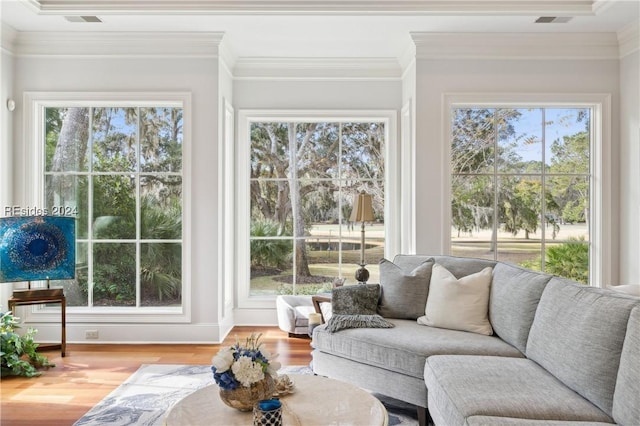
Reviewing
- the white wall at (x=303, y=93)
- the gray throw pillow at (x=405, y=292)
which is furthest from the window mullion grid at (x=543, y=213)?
the white wall at (x=303, y=93)

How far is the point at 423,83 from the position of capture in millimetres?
4410

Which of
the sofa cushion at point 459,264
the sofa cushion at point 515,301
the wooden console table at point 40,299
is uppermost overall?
the sofa cushion at point 459,264

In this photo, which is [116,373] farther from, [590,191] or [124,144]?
[590,191]

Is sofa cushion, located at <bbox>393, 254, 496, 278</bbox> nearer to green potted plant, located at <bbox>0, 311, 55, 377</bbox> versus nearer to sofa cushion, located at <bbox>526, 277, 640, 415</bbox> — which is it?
sofa cushion, located at <bbox>526, 277, 640, 415</bbox>

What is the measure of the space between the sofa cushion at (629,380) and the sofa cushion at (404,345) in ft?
2.83

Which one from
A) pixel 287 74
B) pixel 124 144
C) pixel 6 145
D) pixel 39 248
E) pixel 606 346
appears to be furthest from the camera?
pixel 287 74

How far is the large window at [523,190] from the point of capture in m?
4.57

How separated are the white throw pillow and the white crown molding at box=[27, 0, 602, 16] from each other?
210 cm

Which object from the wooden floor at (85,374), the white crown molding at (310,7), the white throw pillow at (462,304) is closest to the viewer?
the wooden floor at (85,374)

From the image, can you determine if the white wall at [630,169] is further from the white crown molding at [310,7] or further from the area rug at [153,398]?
the area rug at [153,398]

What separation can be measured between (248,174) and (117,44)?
171cm

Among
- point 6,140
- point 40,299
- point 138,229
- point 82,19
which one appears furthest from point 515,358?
point 6,140

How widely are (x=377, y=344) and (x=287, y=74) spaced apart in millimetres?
3108

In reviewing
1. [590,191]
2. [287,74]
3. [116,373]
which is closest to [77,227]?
[116,373]
